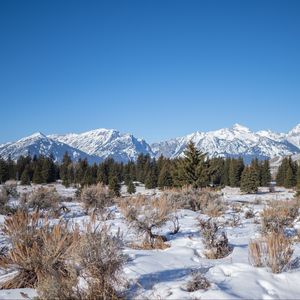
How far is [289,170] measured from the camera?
72.2 metres

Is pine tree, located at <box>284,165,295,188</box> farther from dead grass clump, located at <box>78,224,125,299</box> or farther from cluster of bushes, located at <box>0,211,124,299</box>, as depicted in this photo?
dead grass clump, located at <box>78,224,125,299</box>

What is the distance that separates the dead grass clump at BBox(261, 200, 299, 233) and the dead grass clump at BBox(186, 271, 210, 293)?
4585 millimetres

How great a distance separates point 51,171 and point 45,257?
75.0 meters

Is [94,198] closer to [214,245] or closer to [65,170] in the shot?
[214,245]

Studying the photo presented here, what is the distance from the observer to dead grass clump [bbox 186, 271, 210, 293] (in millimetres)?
4723

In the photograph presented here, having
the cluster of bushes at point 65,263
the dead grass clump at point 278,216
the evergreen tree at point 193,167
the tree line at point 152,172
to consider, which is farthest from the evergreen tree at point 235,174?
the cluster of bushes at point 65,263

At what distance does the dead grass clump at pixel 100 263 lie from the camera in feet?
14.9

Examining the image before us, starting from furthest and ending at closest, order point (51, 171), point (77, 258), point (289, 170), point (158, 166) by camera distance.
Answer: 1. point (158, 166)
2. point (51, 171)
3. point (289, 170)
4. point (77, 258)

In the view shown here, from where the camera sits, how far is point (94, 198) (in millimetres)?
16891

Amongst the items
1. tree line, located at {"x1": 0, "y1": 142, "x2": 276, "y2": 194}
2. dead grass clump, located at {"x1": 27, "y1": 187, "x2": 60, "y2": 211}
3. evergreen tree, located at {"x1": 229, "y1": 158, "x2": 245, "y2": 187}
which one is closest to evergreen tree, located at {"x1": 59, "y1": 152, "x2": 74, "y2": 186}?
tree line, located at {"x1": 0, "y1": 142, "x2": 276, "y2": 194}

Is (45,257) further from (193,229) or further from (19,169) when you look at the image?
(19,169)

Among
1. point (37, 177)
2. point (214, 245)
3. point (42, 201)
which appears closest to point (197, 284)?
point (214, 245)

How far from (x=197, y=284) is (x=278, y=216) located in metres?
7.04

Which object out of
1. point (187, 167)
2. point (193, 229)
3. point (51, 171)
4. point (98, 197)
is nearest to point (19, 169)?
point (51, 171)
